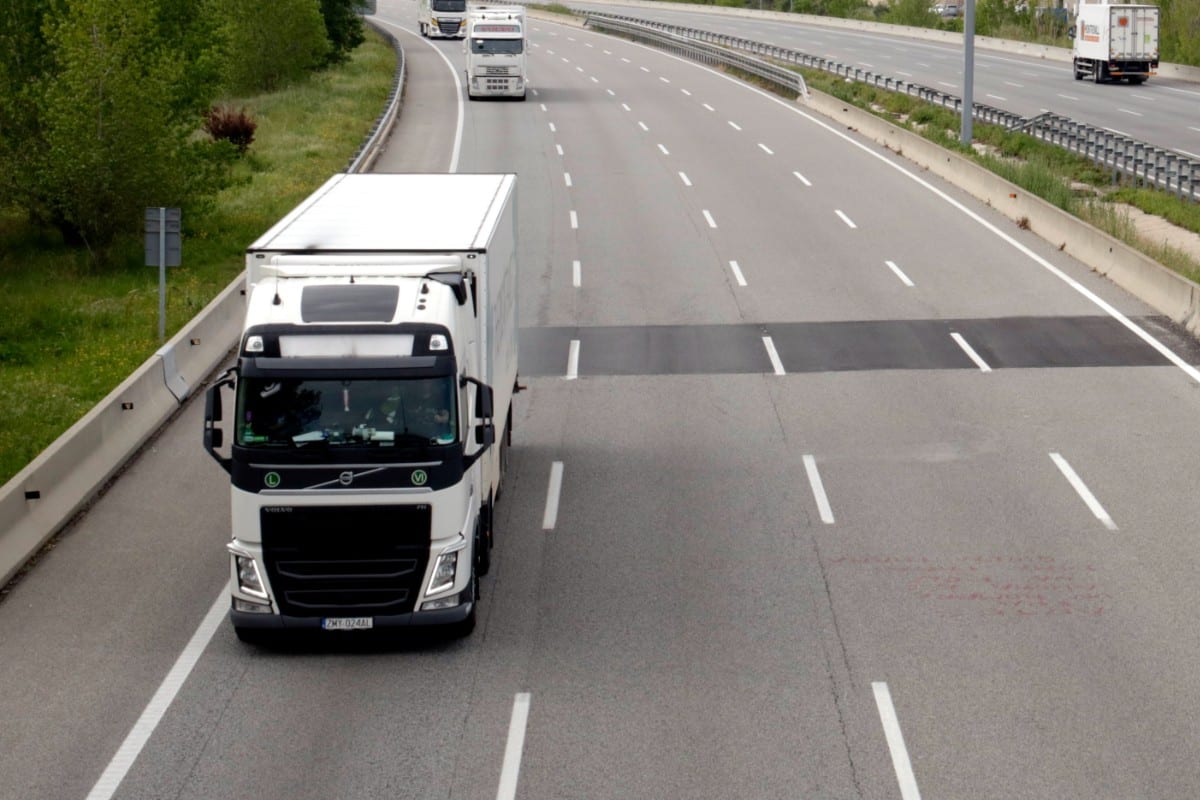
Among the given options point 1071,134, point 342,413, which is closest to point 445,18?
point 1071,134

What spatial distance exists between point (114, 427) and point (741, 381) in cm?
866

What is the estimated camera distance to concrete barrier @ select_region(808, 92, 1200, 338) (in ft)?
83.2

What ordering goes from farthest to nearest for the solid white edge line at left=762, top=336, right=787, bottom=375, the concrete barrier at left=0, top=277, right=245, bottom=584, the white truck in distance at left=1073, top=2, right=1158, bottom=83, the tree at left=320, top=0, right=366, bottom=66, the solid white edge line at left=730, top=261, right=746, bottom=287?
the tree at left=320, top=0, right=366, bottom=66 → the white truck in distance at left=1073, top=2, right=1158, bottom=83 → the solid white edge line at left=730, top=261, right=746, bottom=287 → the solid white edge line at left=762, top=336, right=787, bottom=375 → the concrete barrier at left=0, top=277, right=245, bottom=584

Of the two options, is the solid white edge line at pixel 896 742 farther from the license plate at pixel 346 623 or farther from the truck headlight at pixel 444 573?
the license plate at pixel 346 623

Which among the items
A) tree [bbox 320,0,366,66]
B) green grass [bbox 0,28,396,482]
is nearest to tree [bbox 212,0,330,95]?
tree [bbox 320,0,366,66]

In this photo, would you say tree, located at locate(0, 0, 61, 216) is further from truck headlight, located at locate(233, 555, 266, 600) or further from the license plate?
the license plate

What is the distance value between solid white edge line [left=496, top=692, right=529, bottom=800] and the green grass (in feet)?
28.3

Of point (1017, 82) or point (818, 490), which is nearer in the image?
point (818, 490)

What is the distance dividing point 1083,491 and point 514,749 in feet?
28.1

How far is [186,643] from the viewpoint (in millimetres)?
13594

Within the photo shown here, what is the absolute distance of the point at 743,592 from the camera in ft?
47.7

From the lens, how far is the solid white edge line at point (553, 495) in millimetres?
16688

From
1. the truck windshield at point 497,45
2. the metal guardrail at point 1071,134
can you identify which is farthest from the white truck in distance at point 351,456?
the truck windshield at point 497,45

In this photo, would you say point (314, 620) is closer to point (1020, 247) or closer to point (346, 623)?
point (346, 623)
